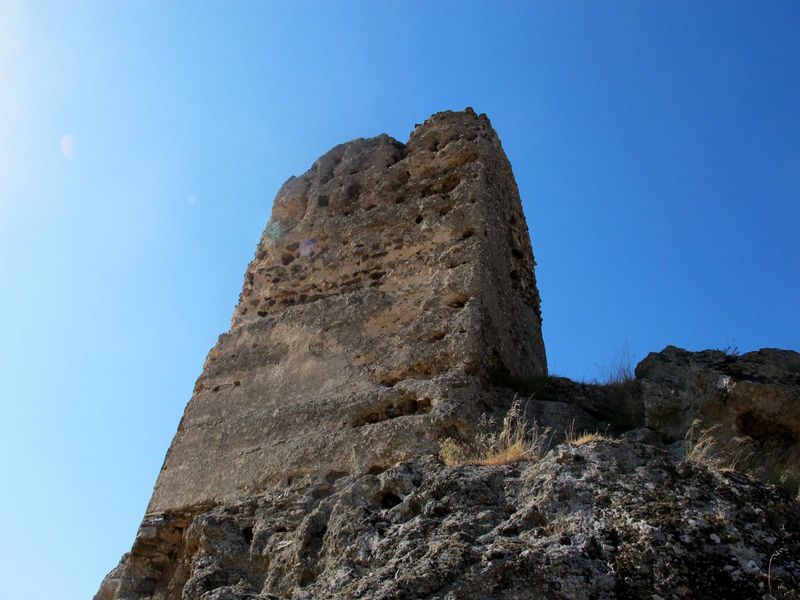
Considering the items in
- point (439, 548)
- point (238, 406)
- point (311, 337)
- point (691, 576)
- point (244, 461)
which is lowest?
point (691, 576)

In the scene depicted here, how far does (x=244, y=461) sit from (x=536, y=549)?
298cm

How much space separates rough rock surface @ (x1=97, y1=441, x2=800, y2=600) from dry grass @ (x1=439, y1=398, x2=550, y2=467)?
0.53 feet

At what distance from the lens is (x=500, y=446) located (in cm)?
438

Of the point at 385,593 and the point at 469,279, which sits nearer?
the point at 385,593

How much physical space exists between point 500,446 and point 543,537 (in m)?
1.22

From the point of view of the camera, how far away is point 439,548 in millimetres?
3234

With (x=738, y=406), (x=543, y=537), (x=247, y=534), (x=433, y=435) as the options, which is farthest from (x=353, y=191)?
(x=543, y=537)

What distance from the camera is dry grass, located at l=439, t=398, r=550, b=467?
4020 millimetres

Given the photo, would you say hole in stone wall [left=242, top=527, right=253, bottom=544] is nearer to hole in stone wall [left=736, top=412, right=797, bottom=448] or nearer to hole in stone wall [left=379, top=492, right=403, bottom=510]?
hole in stone wall [left=379, top=492, right=403, bottom=510]

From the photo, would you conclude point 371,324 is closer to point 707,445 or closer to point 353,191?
point 353,191

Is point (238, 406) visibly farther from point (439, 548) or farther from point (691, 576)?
point (691, 576)

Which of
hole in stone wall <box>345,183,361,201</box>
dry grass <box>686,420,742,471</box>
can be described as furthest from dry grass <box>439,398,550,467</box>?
hole in stone wall <box>345,183,361,201</box>

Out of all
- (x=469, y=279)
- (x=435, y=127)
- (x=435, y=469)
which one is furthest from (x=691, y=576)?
(x=435, y=127)

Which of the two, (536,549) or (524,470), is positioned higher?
(524,470)
